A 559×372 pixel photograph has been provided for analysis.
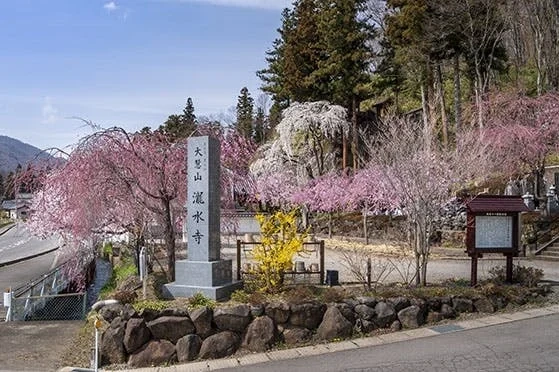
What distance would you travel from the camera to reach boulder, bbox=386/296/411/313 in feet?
29.0

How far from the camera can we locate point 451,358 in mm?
7109

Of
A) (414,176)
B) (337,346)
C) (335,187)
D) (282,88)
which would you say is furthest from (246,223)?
(337,346)

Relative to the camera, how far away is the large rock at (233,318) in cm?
807

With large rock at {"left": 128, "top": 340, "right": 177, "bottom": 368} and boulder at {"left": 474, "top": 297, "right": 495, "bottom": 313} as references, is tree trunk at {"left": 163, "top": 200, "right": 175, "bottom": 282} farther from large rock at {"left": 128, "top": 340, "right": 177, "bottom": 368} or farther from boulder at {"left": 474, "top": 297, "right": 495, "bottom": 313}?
boulder at {"left": 474, "top": 297, "right": 495, "bottom": 313}

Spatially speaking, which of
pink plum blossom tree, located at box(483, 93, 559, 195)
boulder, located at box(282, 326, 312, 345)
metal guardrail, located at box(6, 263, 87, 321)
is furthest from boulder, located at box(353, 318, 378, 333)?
pink plum blossom tree, located at box(483, 93, 559, 195)

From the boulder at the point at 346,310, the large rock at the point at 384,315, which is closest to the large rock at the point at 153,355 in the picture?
the boulder at the point at 346,310

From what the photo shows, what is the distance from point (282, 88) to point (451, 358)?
3197cm

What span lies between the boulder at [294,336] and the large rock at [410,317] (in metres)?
1.67

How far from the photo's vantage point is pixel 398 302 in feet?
29.0

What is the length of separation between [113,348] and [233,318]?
182cm

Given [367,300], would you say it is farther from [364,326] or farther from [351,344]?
Answer: [351,344]

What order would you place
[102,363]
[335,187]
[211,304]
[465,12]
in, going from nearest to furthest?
[102,363], [211,304], [465,12], [335,187]

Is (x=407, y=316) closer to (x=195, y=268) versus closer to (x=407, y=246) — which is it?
(x=195, y=268)

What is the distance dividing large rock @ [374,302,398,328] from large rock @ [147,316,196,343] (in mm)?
3104
